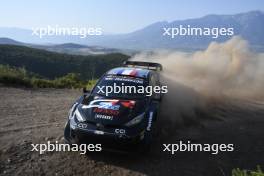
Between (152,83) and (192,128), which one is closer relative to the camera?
(152,83)

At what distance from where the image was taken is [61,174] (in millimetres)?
6438

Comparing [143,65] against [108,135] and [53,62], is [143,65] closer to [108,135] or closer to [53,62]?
[108,135]

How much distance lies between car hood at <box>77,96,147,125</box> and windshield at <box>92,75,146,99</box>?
0.43 m

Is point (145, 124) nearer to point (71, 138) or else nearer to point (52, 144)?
point (71, 138)

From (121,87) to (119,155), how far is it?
5.51 ft

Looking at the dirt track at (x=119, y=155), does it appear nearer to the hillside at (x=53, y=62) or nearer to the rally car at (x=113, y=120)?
the rally car at (x=113, y=120)

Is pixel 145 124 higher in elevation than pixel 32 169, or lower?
higher

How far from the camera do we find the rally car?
688 centimetres

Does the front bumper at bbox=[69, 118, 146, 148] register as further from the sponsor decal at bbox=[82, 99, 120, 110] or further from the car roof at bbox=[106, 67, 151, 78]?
the car roof at bbox=[106, 67, 151, 78]

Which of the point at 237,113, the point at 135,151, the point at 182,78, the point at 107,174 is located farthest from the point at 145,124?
the point at 182,78

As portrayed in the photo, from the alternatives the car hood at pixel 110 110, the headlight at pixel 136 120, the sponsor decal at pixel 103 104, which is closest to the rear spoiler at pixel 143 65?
the car hood at pixel 110 110

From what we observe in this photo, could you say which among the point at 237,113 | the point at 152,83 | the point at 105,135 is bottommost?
the point at 237,113

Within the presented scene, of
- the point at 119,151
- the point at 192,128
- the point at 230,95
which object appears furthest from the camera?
the point at 230,95

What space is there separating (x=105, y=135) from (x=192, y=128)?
4.05 m
